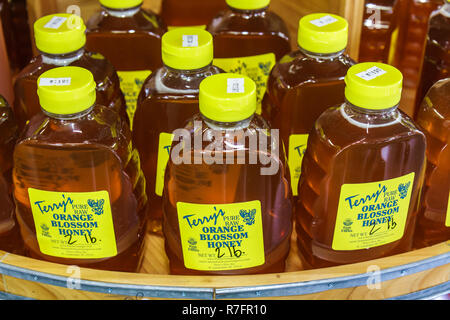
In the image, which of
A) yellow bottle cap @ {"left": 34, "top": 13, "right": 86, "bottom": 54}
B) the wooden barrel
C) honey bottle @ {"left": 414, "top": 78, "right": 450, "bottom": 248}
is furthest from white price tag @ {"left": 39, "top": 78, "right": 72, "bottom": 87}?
honey bottle @ {"left": 414, "top": 78, "right": 450, "bottom": 248}

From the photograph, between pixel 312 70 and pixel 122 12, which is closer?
pixel 312 70

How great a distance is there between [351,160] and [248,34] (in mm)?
339

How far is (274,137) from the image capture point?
31.3 inches

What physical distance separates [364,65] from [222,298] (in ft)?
1.11

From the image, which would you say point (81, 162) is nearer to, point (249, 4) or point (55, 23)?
point (55, 23)

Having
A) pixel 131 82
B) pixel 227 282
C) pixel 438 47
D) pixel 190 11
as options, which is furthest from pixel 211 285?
pixel 190 11

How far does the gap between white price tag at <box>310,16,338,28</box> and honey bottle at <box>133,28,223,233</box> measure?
0.15 metres

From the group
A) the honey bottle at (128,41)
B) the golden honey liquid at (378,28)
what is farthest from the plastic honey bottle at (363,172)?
the golden honey liquid at (378,28)

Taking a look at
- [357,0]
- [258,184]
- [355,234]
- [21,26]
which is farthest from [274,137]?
[21,26]

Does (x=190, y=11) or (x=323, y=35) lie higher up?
(x=323, y=35)

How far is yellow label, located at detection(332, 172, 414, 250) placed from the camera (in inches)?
31.1

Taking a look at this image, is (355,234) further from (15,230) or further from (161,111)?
(15,230)

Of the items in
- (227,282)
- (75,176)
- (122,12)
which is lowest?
(227,282)

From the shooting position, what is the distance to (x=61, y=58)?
0.88m
